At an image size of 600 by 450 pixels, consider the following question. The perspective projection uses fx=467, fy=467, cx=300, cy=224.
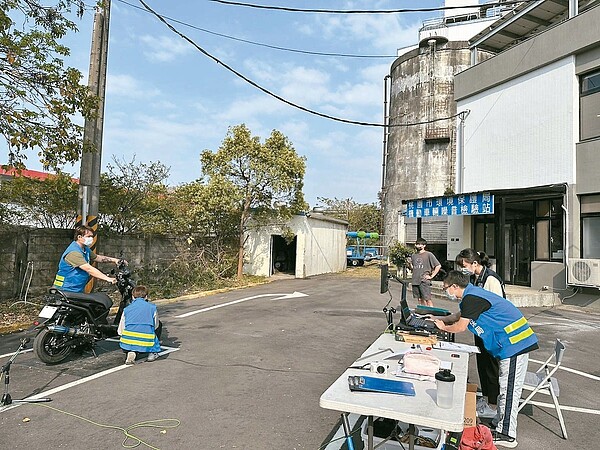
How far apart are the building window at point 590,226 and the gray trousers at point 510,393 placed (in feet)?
39.1

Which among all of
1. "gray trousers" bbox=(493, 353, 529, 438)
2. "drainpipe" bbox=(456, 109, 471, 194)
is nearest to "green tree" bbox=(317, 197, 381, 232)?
"drainpipe" bbox=(456, 109, 471, 194)

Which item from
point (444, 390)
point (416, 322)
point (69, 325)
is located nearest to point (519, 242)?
point (416, 322)

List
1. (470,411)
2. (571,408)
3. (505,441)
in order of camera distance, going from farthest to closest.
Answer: (571,408) → (505,441) → (470,411)

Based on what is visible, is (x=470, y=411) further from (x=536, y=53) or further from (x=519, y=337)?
(x=536, y=53)

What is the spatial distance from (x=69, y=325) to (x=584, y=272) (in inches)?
528

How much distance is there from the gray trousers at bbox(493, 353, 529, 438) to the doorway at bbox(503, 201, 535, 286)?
45.2 ft

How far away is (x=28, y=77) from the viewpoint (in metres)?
7.72

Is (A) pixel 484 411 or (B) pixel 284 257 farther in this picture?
(B) pixel 284 257

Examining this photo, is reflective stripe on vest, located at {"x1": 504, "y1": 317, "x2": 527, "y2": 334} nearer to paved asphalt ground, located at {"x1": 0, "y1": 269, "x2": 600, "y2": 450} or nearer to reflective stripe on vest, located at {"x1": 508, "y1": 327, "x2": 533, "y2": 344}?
reflective stripe on vest, located at {"x1": 508, "y1": 327, "x2": 533, "y2": 344}

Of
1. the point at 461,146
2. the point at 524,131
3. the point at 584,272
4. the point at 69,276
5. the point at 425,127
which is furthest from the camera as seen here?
the point at 425,127

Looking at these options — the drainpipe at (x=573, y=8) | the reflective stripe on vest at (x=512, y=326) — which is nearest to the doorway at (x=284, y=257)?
the drainpipe at (x=573, y=8)

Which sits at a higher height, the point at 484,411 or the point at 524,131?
the point at 524,131

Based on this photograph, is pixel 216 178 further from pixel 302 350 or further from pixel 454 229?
pixel 302 350

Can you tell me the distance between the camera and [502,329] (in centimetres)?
431
